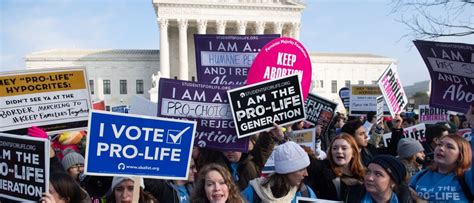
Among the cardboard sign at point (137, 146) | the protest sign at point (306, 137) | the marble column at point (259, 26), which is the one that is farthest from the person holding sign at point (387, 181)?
the marble column at point (259, 26)

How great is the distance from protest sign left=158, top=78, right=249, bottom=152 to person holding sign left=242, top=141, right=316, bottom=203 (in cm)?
119

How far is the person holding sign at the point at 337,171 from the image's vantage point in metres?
4.01

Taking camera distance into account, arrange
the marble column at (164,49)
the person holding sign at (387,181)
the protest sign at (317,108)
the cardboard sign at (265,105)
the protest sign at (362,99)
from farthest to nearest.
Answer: the marble column at (164,49)
the protest sign at (362,99)
the protest sign at (317,108)
the cardboard sign at (265,105)
the person holding sign at (387,181)

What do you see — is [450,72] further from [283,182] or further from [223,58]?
[223,58]

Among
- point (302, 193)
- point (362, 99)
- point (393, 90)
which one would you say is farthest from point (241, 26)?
point (302, 193)

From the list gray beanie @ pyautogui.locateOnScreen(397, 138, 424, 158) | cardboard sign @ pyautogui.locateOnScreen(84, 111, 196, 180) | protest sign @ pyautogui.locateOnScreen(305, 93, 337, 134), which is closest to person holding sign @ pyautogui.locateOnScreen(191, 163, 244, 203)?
cardboard sign @ pyautogui.locateOnScreen(84, 111, 196, 180)

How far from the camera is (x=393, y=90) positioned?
801cm

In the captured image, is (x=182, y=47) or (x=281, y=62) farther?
(x=182, y=47)

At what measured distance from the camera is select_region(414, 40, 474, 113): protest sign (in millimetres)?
4574

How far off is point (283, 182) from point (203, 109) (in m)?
1.59

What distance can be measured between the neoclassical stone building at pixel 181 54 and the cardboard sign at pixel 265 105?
51.8 meters

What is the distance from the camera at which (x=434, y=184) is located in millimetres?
3750

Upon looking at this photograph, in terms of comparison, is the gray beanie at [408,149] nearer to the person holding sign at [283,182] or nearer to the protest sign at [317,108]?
the person holding sign at [283,182]

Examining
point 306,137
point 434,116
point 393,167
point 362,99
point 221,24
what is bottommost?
point 434,116
